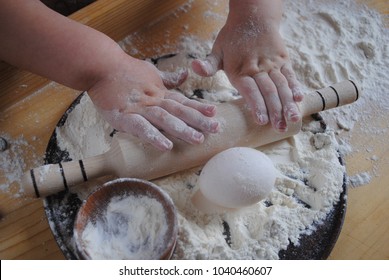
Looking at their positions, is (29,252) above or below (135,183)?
below

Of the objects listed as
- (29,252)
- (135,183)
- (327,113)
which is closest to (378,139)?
(327,113)

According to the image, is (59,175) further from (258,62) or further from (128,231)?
(258,62)

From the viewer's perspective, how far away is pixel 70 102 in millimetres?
1096

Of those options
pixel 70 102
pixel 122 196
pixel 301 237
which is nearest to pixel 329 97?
pixel 301 237

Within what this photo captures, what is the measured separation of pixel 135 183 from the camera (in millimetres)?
786

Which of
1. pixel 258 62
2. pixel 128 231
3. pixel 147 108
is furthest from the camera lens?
pixel 258 62

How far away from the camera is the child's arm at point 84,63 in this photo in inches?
35.8

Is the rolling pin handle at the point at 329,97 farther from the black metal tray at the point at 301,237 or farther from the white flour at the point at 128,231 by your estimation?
the white flour at the point at 128,231

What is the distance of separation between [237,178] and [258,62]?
349mm

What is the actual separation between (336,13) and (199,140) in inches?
28.5

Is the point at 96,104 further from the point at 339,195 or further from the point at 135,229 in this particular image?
the point at 339,195

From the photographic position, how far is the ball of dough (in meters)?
0.79

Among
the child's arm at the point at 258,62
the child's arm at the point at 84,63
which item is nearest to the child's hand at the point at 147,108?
the child's arm at the point at 84,63

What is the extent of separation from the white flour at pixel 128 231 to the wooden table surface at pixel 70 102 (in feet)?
0.56
